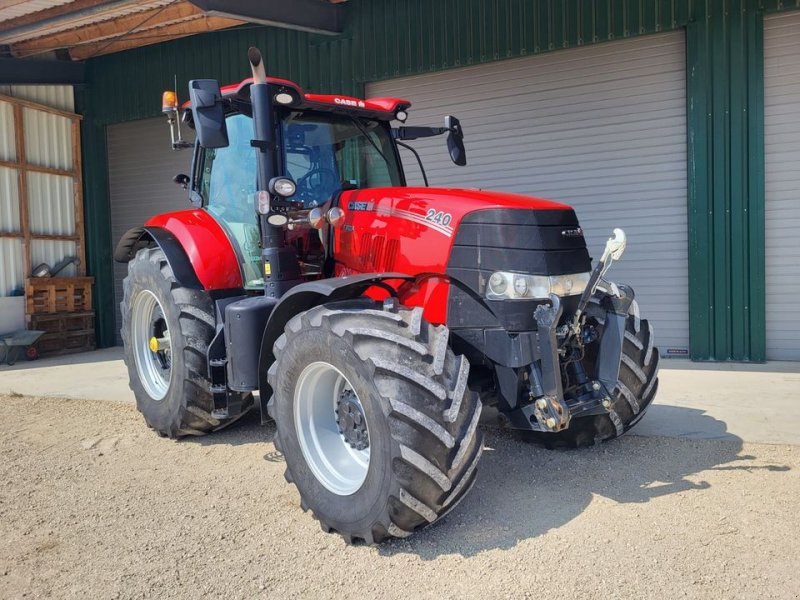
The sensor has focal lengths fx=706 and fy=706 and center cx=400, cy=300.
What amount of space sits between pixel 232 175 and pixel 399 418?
2623 millimetres

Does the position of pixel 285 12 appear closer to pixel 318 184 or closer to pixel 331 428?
pixel 318 184

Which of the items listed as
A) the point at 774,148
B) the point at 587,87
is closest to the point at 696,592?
the point at 774,148

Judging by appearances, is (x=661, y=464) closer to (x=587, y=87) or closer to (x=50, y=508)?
(x=50, y=508)

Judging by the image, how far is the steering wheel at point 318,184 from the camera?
4.59m

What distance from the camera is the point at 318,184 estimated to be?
183 inches

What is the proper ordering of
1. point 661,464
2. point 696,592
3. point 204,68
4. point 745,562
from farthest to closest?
point 204,68 → point 661,464 → point 745,562 → point 696,592

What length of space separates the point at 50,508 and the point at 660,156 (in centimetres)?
749

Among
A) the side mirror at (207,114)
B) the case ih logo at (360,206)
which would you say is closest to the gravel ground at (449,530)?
the case ih logo at (360,206)

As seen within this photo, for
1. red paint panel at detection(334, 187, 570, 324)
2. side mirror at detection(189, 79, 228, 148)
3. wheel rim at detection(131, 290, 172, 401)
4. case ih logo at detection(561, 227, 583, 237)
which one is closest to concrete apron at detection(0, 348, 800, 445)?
wheel rim at detection(131, 290, 172, 401)

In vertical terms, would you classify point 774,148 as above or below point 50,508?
above

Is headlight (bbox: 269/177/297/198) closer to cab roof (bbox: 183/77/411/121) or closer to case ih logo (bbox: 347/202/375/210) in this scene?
case ih logo (bbox: 347/202/375/210)

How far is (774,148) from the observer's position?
8.05 metres

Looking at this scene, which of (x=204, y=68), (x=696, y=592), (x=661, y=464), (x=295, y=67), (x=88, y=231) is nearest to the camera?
(x=696, y=592)

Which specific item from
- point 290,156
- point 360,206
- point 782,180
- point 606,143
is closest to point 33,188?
point 290,156
